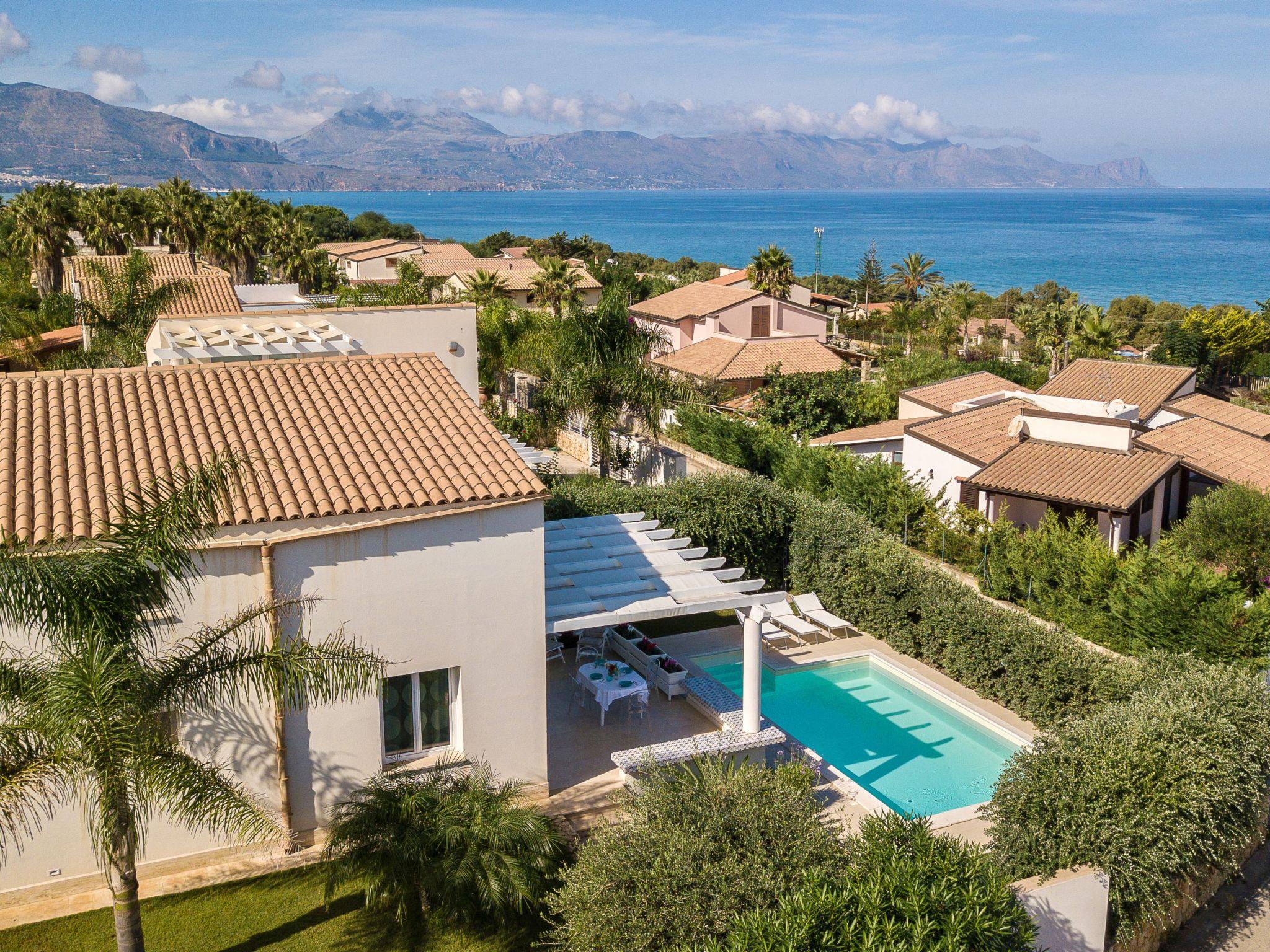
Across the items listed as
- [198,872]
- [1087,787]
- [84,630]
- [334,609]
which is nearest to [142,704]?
[84,630]

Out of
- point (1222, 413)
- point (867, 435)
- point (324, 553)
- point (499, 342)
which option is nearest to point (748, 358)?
point (499, 342)

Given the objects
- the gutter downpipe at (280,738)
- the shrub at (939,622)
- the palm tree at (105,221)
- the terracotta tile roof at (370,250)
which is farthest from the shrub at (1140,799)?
the terracotta tile roof at (370,250)

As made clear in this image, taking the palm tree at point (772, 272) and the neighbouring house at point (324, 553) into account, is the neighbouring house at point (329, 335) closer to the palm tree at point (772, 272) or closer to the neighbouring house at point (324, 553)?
the neighbouring house at point (324, 553)

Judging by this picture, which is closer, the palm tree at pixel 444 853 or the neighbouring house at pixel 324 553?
the palm tree at pixel 444 853

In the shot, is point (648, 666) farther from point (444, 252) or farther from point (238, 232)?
point (444, 252)

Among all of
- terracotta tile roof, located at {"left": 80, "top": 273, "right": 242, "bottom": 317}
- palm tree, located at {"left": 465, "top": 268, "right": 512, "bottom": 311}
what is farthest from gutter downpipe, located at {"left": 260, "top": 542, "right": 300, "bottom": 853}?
palm tree, located at {"left": 465, "top": 268, "right": 512, "bottom": 311}

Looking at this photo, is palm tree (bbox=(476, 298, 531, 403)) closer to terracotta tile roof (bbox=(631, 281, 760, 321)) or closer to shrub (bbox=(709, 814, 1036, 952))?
terracotta tile roof (bbox=(631, 281, 760, 321))

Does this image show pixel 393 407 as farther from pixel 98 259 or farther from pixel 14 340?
pixel 98 259
